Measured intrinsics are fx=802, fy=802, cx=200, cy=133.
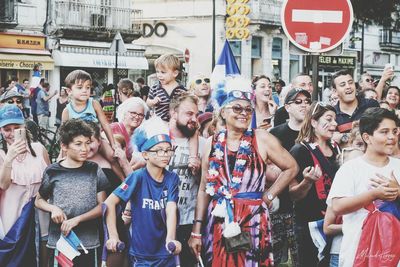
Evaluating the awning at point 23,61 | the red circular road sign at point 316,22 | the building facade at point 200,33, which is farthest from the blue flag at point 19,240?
the building facade at point 200,33

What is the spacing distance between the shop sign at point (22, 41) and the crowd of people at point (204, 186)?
80.3ft

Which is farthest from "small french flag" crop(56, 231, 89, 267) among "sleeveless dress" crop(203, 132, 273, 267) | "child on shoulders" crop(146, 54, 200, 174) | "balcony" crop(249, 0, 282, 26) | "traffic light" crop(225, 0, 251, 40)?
"balcony" crop(249, 0, 282, 26)

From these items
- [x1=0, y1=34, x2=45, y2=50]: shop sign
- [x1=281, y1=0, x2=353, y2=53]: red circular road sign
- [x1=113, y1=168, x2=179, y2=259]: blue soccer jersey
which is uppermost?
[x1=0, y1=34, x2=45, y2=50]: shop sign

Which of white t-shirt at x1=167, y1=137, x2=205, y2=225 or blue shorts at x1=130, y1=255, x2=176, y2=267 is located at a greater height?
white t-shirt at x1=167, y1=137, x2=205, y2=225

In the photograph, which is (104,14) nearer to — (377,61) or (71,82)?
(377,61)

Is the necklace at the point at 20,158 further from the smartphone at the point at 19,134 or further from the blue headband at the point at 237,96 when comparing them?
the blue headband at the point at 237,96

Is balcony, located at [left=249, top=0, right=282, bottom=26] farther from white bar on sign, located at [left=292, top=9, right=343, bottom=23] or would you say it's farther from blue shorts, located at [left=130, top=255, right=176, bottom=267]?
blue shorts, located at [left=130, top=255, right=176, bottom=267]

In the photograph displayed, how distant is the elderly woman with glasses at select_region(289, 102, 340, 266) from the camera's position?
6.74m

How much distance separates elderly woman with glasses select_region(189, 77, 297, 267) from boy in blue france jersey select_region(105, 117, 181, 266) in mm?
244

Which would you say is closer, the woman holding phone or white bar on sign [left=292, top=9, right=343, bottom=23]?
the woman holding phone

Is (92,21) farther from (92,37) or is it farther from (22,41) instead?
(22,41)

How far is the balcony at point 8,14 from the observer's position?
31.1m

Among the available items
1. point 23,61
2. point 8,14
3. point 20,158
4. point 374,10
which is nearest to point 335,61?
point 20,158

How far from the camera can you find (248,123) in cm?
619
